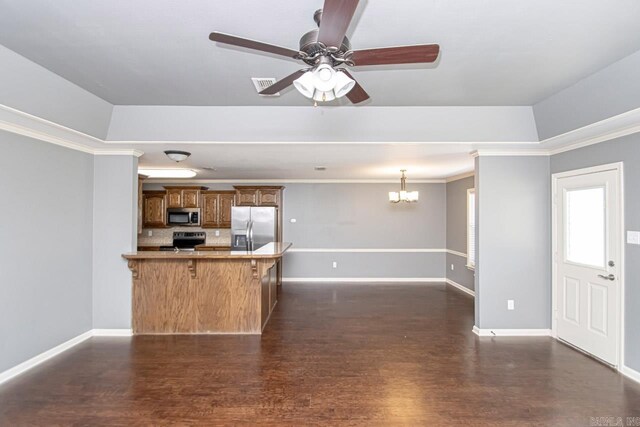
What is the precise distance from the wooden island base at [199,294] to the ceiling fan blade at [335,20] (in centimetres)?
285

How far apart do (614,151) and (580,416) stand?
7.95ft

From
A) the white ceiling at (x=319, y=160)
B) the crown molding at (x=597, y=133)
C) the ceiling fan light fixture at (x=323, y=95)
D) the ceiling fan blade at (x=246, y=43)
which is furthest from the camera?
the white ceiling at (x=319, y=160)

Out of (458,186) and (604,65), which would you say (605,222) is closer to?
(604,65)

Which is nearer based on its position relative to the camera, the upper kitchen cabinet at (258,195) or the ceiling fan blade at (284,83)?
the ceiling fan blade at (284,83)

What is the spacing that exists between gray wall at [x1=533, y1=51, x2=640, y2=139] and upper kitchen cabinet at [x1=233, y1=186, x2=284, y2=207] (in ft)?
15.7

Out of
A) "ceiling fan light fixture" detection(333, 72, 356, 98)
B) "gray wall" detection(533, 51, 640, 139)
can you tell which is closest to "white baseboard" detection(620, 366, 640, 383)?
"gray wall" detection(533, 51, 640, 139)

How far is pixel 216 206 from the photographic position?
6.94 m

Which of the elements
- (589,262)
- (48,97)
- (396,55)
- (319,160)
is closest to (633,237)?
(589,262)

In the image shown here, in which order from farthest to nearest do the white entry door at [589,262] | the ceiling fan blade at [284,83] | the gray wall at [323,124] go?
the gray wall at [323,124]
the white entry door at [589,262]
the ceiling fan blade at [284,83]

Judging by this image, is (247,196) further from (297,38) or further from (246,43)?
(246,43)

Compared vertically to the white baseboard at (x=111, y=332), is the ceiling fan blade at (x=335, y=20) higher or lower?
higher

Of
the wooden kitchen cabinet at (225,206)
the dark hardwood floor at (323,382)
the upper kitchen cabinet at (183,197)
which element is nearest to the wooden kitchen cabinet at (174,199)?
the upper kitchen cabinet at (183,197)

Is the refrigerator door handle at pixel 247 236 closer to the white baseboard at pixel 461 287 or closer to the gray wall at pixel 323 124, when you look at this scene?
the gray wall at pixel 323 124

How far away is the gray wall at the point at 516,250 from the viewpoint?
399 centimetres
